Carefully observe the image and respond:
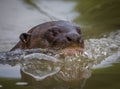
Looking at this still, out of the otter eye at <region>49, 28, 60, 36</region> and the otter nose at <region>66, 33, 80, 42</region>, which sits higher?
the otter eye at <region>49, 28, 60, 36</region>

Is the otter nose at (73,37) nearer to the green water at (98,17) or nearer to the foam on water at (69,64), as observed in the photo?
the foam on water at (69,64)

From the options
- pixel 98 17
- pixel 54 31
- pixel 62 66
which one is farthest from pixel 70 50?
pixel 98 17

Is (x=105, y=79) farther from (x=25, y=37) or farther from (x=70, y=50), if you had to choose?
(x=25, y=37)

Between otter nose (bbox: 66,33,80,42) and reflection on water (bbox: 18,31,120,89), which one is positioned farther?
otter nose (bbox: 66,33,80,42)

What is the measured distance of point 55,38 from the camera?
512cm

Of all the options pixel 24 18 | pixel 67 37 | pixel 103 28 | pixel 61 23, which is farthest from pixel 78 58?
pixel 24 18

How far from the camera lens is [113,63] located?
489 cm

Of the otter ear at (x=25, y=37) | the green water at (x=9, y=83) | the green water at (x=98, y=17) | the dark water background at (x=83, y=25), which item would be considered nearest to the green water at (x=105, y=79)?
the dark water background at (x=83, y=25)

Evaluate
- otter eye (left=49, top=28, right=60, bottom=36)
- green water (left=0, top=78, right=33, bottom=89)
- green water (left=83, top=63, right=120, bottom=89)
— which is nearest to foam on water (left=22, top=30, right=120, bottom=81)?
green water (left=83, top=63, right=120, bottom=89)

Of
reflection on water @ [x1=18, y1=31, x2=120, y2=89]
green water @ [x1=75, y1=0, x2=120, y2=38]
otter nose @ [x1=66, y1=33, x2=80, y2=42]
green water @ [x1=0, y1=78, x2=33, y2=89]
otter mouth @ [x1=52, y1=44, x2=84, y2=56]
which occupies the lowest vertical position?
green water @ [x1=0, y1=78, x2=33, y2=89]

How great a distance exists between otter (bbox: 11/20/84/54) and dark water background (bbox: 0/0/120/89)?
378 millimetres

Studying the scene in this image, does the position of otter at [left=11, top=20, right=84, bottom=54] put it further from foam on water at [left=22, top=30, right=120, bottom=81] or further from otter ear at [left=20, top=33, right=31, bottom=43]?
foam on water at [left=22, top=30, right=120, bottom=81]

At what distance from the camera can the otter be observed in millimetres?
4875

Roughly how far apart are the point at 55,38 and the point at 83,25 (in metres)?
4.08
